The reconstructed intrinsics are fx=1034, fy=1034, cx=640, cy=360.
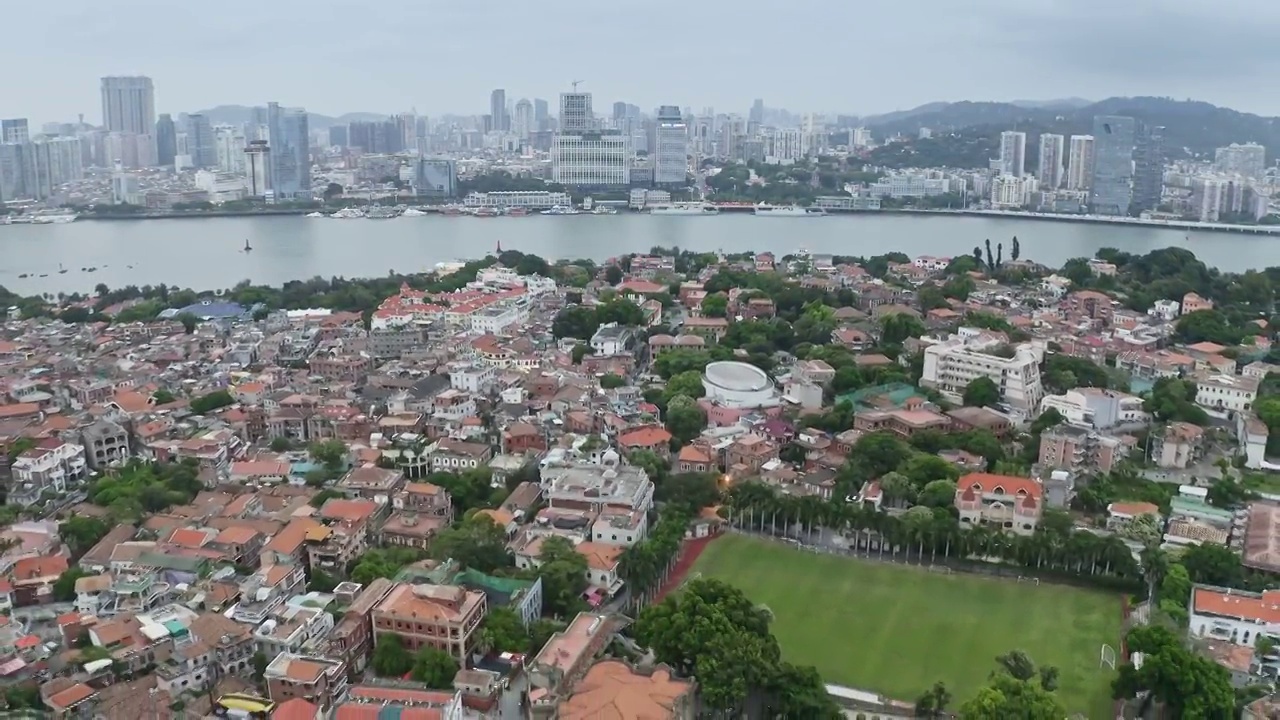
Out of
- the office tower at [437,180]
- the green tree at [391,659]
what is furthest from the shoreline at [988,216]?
the green tree at [391,659]

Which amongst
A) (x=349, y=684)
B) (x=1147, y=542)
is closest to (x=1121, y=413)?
(x=1147, y=542)

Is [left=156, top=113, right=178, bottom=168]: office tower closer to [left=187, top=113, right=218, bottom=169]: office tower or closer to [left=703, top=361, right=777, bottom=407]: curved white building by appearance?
[left=187, top=113, right=218, bottom=169]: office tower

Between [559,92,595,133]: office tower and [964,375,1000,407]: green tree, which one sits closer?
[964,375,1000,407]: green tree

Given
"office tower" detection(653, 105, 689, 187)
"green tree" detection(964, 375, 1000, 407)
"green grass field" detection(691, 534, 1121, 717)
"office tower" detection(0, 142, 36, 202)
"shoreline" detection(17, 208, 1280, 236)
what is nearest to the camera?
"green grass field" detection(691, 534, 1121, 717)

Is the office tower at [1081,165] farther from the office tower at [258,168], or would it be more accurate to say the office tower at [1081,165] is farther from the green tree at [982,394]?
the office tower at [258,168]

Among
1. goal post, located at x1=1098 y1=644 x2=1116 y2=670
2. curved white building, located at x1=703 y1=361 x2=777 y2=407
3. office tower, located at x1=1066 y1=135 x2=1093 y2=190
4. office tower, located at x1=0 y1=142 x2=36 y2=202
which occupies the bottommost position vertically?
goal post, located at x1=1098 y1=644 x2=1116 y2=670

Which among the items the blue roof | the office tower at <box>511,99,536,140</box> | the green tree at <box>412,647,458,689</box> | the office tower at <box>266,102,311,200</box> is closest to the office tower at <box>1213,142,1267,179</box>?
the office tower at <box>266,102,311,200</box>

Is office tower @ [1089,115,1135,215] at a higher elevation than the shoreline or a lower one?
higher
